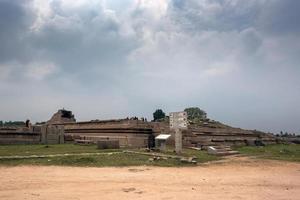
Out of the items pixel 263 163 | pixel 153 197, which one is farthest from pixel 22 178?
pixel 263 163

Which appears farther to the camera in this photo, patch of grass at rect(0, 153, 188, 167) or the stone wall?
the stone wall

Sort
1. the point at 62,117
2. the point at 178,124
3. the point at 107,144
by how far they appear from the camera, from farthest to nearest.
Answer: the point at 62,117 → the point at 107,144 → the point at 178,124

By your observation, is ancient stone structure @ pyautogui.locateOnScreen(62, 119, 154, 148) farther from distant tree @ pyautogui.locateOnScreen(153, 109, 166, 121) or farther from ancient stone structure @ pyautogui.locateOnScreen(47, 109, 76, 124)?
distant tree @ pyautogui.locateOnScreen(153, 109, 166, 121)

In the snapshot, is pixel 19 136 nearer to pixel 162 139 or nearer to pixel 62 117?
pixel 162 139

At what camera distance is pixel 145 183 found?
11.0m

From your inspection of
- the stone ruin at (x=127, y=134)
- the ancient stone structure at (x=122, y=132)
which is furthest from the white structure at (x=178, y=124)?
the ancient stone structure at (x=122, y=132)

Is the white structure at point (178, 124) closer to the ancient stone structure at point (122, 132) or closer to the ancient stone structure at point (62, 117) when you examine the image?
the ancient stone structure at point (122, 132)

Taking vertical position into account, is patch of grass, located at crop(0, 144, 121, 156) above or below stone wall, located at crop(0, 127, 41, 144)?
below

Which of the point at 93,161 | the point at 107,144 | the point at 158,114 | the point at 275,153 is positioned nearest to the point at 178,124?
the point at 107,144

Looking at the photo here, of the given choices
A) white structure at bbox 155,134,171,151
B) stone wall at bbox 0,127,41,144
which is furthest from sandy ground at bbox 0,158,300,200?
stone wall at bbox 0,127,41,144

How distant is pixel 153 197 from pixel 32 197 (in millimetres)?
3084

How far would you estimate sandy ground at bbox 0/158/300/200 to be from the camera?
9.20 metres

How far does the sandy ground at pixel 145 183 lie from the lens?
9203mm

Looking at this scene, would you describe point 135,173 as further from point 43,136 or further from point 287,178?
point 43,136
